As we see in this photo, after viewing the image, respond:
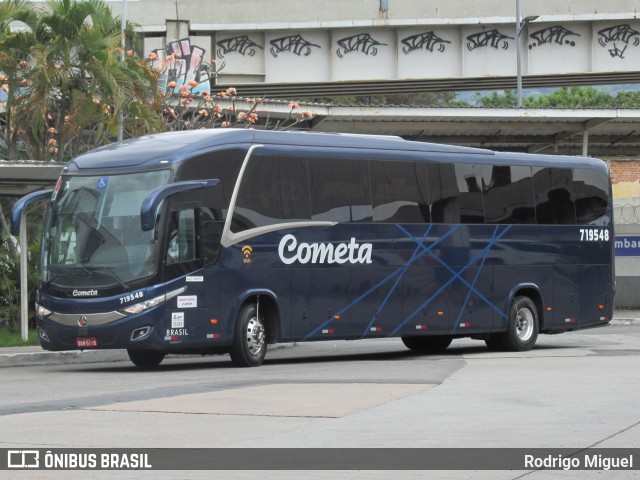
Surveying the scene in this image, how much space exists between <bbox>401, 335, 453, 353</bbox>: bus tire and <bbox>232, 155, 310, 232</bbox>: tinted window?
521cm

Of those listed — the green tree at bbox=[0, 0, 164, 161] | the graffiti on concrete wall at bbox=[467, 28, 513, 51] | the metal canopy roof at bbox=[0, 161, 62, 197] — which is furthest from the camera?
the graffiti on concrete wall at bbox=[467, 28, 513, 51]

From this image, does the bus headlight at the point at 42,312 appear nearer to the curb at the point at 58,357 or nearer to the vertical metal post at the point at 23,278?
the curb at the point at 58,357

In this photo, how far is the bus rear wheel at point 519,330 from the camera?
25344 millimetres

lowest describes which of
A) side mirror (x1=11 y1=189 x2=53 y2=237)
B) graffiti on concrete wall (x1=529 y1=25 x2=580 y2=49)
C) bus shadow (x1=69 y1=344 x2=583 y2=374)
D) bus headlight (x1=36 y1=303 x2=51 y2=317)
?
bus shadow (x1=69 y1=344 x2=583 y2=374)

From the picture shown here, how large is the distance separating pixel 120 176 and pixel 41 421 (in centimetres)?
838

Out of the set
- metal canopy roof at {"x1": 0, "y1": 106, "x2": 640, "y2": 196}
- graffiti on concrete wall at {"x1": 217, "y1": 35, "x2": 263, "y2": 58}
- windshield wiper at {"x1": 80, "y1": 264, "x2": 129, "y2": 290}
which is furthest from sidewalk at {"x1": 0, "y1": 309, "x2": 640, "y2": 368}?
graffiti on concrete wall at {"x1": 217, "y1": 35, "x2": 263, "y2": 58}

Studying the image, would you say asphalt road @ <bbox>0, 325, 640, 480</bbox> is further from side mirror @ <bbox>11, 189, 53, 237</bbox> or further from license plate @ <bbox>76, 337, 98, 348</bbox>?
side mirror @ <bbox>11, 189, 53, 237</bbox>

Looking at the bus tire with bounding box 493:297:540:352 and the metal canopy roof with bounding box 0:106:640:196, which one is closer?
the bus tire with bounding box 493:297:540:352

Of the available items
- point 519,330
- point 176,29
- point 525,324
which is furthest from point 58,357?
point 176,29

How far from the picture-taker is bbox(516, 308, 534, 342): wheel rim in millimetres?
25594

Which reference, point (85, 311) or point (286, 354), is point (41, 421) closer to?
point (85, 311)

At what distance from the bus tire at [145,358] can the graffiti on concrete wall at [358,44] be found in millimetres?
34647

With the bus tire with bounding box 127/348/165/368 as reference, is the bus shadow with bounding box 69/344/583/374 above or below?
below

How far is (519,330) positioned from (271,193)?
264 inches
